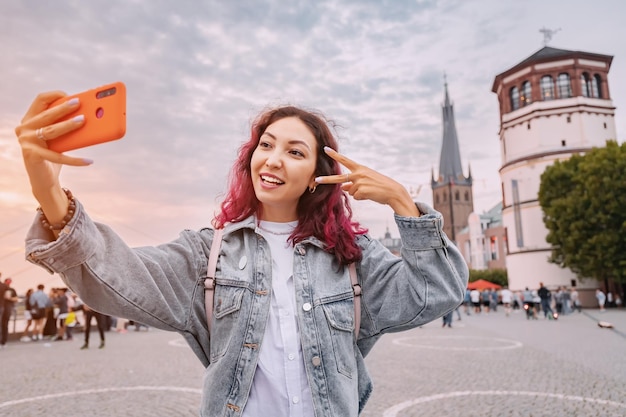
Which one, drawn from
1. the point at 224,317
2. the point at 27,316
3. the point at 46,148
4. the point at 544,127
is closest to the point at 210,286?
the point at 224,317

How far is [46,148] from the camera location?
1656 mm

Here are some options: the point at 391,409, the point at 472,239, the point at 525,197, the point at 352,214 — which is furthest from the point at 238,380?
the point at 472,239

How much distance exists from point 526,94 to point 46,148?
2029 inches

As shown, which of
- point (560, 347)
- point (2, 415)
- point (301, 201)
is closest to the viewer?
point (301, 201)

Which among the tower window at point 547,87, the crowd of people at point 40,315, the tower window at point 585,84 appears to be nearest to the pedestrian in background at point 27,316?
the crowd of people at point 40,315

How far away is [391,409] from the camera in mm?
7172

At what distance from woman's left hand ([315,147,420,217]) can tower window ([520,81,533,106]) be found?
50.1 metres

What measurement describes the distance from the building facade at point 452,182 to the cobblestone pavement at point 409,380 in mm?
126025

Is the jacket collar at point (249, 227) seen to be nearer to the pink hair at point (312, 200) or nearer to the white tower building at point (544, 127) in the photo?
the pink hair at point (312, 200)

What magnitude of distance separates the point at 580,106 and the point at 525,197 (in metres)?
9.17

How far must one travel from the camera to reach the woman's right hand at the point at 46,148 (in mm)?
1618

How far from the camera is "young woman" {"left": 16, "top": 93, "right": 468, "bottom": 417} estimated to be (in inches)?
77.2

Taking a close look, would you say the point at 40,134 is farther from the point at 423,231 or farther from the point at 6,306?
the point at 6,306

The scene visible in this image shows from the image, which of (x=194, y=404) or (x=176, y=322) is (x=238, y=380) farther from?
(x=194, y=404)
